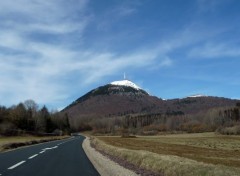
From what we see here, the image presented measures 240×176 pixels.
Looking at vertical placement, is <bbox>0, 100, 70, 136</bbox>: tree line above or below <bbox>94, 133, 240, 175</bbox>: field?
above

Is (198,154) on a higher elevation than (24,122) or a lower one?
lower

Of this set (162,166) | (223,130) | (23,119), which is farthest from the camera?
(23,119)

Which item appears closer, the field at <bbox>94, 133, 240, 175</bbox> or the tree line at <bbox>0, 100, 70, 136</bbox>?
the field at <bbox>94, 133, 240, 175</bbox>

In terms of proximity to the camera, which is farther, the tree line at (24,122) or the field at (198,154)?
the tree line at (24,122)

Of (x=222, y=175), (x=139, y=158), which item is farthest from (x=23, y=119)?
(x=222, y=175)

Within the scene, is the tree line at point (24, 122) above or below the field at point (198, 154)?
above

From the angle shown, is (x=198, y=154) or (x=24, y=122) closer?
(x=198, y=154)

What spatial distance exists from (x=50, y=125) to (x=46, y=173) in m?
169

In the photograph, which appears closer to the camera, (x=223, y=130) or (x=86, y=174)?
(x=86, y=174)

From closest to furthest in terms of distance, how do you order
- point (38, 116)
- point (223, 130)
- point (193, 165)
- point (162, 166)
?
1. point (193, 165)
2. point (162, 166)
3. point (223, 130)
4. point (38, 116)

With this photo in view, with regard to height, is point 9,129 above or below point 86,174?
above

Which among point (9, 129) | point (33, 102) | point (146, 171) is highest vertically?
point (33, 102)

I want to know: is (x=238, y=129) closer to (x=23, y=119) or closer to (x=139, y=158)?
(x=23, y=119)

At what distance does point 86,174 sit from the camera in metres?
17.9
